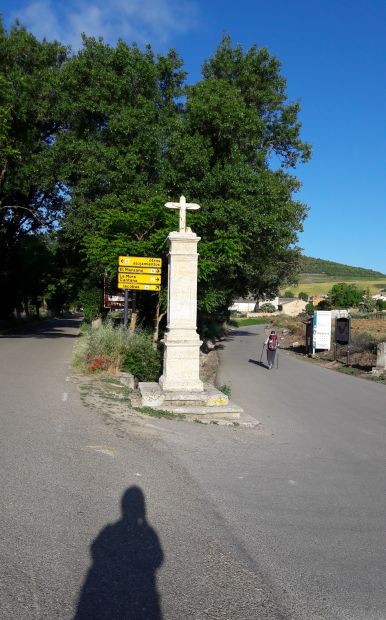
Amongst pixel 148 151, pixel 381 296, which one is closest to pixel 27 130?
pixel 148 151

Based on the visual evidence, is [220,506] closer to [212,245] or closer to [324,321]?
[212,245]

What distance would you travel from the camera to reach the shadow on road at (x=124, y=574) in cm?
325

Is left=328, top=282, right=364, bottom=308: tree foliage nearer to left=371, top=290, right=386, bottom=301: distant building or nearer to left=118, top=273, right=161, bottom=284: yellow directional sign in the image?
left=371, top=290, right=386, bottom=301: distant building

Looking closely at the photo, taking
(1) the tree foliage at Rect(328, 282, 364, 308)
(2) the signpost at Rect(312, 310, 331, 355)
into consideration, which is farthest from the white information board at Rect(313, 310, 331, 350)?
(1) the tree foliage at Rect(328, 282, 364, 308)

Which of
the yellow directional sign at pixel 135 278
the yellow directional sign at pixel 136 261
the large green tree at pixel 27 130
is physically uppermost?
the large green tree at pixel 27 130

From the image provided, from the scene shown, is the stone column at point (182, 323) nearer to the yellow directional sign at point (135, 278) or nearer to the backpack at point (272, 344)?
the yellow directional sign at point (135, 278)

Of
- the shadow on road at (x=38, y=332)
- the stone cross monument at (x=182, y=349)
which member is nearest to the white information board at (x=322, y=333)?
the stone cross monument at (x=182, y=349)

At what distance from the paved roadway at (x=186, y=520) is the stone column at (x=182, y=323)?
1.65 metres

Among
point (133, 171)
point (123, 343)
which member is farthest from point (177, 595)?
point (133, 171)

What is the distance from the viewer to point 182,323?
10.6 m

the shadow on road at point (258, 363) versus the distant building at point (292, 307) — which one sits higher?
the distant building at point (292, 307)

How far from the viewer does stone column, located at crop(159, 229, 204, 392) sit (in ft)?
33.9

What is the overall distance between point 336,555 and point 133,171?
2010 cm

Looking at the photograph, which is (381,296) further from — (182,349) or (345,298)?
(182,349)
